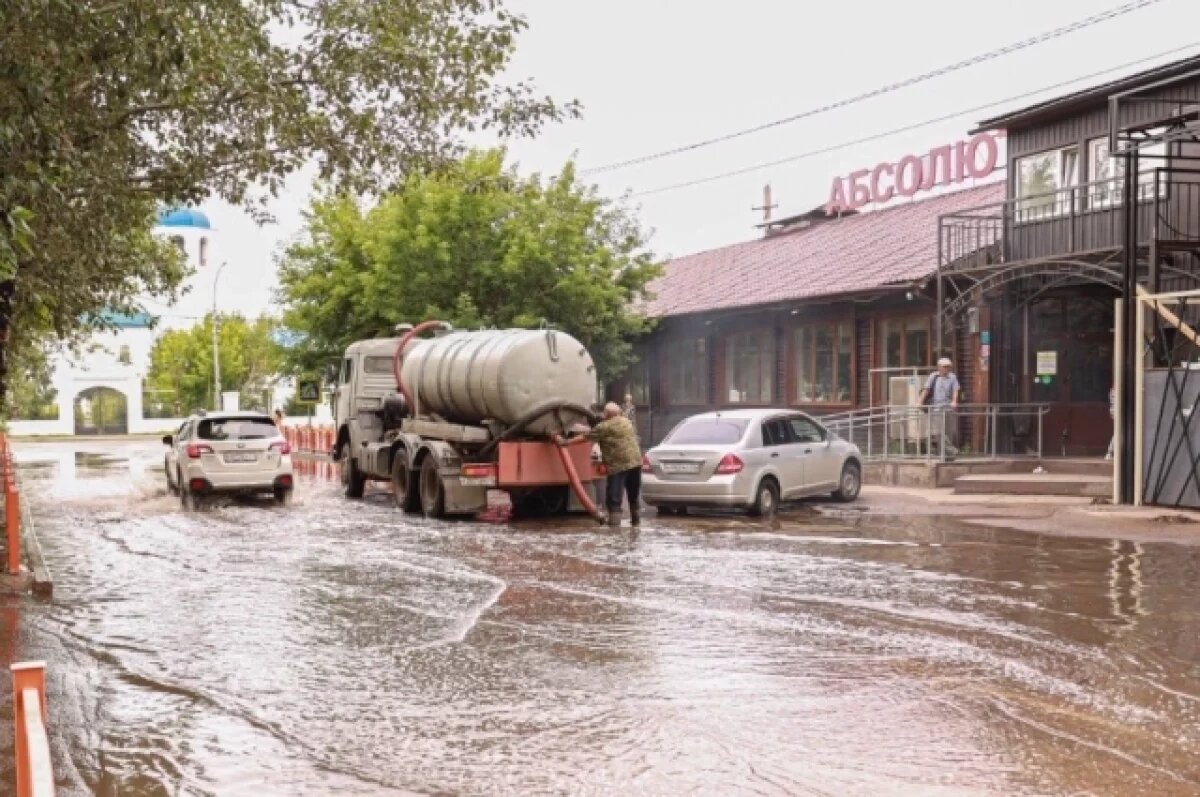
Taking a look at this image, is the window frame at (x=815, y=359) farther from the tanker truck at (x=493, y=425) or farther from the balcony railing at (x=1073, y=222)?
the tanker truck at (x=493, y=425)

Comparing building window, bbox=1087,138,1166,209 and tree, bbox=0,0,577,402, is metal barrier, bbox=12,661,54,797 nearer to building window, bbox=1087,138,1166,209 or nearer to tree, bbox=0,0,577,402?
tree, bbox=0,0,577,402

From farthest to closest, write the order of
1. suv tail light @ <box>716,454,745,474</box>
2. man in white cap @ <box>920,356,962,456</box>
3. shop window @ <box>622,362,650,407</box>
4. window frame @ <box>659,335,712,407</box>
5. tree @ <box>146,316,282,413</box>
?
tree @ <box>146,316,282,413</box> → shop window @ <box>622,362,650,407</box> → window frame @ <box>659,335,712,407</box> → man in white cap @ <box>920,356,962,456</box> → suv tail light @ <box>716,454,745,474</box>

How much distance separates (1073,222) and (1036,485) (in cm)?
492

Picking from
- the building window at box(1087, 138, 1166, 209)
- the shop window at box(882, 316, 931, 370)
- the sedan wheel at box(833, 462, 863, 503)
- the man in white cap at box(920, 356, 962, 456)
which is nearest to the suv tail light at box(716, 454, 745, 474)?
the sedan wheel at box(833, 462, 863, 503)

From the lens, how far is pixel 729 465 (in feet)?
57.9

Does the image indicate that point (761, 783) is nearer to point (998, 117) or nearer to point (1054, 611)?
point (1054, 611)

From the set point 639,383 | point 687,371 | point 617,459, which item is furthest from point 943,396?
point 639,383

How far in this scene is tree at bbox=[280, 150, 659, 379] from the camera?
1126 inches

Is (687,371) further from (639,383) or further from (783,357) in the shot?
(783,357)

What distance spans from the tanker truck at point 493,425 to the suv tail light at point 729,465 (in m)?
1.78

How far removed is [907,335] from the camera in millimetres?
27016

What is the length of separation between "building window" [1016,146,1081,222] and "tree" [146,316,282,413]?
179 feet

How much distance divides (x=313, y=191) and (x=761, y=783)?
97.2 feet

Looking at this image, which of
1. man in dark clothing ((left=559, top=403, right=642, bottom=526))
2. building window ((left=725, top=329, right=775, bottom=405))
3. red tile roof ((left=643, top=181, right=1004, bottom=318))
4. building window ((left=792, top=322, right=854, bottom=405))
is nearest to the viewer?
man in dark clothing ((left=559, top=403, right=642, bottom=526))
